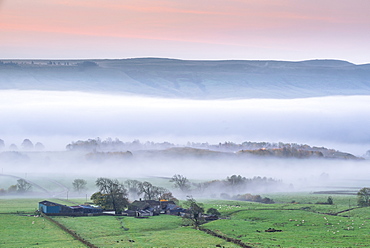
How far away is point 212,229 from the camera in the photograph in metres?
106

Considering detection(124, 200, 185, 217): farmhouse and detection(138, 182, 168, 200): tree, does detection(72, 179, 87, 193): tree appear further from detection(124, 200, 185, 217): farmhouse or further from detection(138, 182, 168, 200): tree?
detection(124, 200, 185, 217): farmhouse

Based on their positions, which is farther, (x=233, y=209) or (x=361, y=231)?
(x=233, y=209)

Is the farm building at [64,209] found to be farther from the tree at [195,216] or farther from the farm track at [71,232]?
the tree at [195,216]

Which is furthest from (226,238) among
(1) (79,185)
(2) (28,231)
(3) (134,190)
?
(1) (79,185)

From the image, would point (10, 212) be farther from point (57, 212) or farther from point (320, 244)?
point (320, 244)

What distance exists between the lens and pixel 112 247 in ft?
290

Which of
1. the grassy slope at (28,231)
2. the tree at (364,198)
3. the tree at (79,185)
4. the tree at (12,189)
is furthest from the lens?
the tree at (79,185)

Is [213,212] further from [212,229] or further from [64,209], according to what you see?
[64,209]

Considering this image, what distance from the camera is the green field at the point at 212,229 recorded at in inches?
3644

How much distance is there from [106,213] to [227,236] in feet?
112

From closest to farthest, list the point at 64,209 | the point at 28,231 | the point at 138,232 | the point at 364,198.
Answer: the point at 28,231 < the point at 138,232 < the point at 64,209 < the point at 364,198

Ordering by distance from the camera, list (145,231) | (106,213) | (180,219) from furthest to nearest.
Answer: (106,213) → (180,219) → (145,231)

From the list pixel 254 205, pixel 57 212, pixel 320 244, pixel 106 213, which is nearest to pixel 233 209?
pixel 254 205

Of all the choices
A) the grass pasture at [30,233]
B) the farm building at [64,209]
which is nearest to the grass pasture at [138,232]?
the grass pasture at [30,233]
